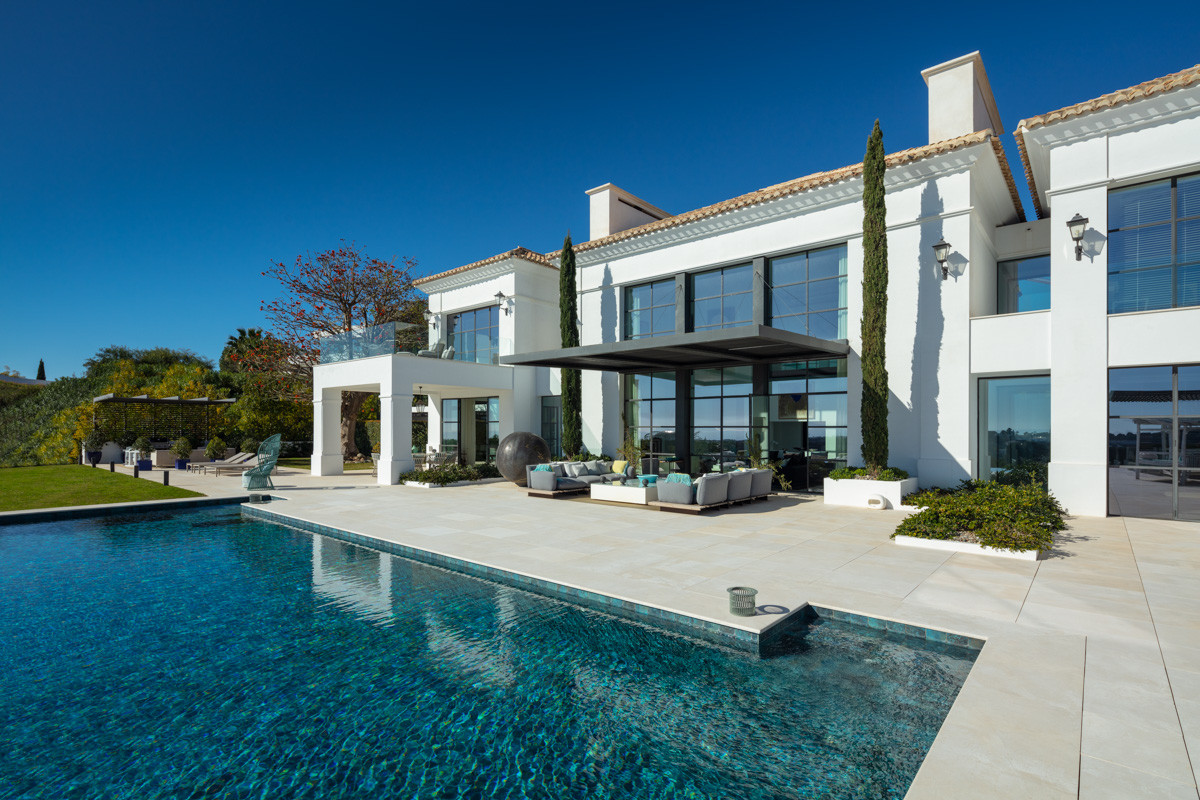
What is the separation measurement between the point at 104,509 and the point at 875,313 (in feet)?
61.2

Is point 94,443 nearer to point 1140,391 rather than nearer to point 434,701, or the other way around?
point 434,701

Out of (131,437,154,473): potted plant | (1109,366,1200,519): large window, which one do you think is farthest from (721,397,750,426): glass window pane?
(131,437,154,473): potted plant

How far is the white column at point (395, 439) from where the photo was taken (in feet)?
60.3

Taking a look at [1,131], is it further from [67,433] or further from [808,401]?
[808,401]

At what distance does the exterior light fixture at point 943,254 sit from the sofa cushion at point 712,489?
279 inches

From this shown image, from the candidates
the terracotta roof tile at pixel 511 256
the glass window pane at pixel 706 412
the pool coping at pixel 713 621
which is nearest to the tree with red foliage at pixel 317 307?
the terracotta roof tile at pixel 511 256

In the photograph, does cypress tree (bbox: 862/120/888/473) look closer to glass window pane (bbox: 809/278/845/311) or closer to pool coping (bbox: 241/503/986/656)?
glass window pane (bbox: 809/278/845/311)

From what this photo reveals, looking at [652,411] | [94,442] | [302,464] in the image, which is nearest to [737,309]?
[652,411]

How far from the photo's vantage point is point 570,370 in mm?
20234

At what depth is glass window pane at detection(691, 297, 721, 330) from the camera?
17.9 m

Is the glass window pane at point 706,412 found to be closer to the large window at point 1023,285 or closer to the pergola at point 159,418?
the large window at point 1023,285

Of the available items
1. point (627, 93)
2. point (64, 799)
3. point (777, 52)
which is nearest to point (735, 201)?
point (777, 52)

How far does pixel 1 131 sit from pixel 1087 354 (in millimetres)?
31363

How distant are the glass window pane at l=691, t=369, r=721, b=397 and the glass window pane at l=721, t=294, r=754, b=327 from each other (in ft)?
5.11
